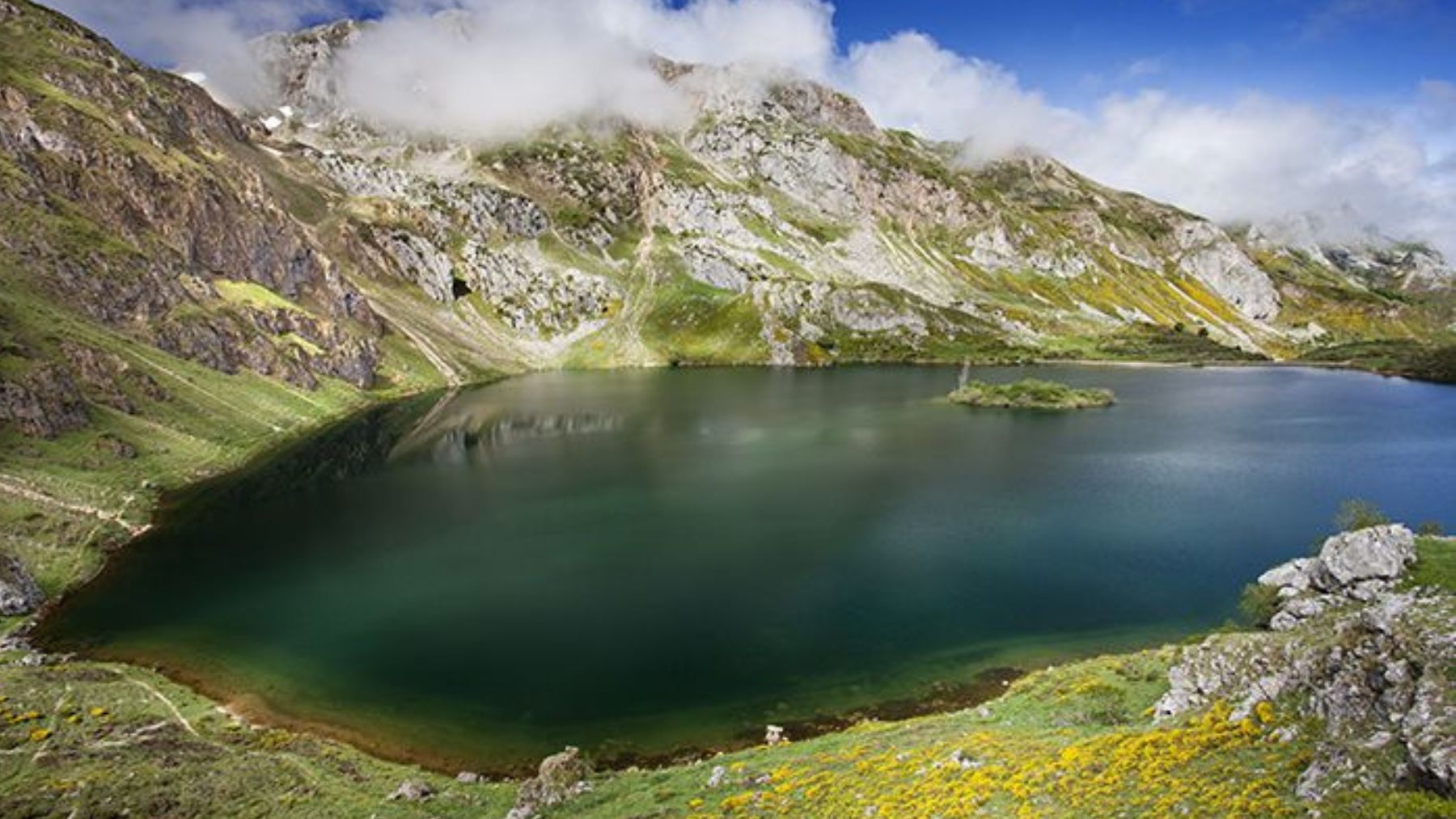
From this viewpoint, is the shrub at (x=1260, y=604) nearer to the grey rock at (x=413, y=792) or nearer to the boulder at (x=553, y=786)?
the boulder at (x=553, y=786)

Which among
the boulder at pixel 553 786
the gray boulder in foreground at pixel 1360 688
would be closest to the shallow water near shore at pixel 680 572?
the boulder at pixel 553 786

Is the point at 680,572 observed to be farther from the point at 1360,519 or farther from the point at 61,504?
the point at 61,504

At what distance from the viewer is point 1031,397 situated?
188m

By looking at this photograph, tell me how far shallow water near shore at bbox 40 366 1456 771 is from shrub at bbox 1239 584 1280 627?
3316 millimetres

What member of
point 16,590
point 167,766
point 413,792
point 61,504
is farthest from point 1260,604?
point 61,504

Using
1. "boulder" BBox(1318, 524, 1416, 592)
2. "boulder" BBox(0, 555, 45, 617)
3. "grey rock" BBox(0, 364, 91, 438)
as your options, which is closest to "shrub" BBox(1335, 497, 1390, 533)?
"boulder" BBox(1318, 524, 1416, 592)

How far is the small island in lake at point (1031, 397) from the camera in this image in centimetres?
18350

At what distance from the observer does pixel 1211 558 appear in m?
74.9

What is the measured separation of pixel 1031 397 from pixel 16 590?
182m

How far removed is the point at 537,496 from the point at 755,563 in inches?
1525

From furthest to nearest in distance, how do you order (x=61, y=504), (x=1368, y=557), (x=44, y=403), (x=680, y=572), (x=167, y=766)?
(x=44, y=403) < (x=61, y=504) < (x=680, y=572) < (x=1368, y=557) < (x=167, y=766)

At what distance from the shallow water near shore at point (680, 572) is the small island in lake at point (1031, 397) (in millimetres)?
44422

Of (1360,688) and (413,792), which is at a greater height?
(1360,688)

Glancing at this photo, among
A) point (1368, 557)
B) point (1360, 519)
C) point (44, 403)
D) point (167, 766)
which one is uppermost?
point (44, 403)
